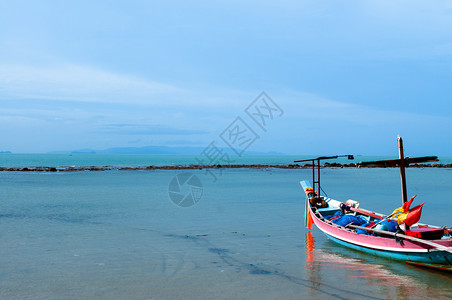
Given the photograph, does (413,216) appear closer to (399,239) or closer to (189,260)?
(399,239)

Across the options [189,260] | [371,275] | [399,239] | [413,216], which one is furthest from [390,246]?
[189,260]

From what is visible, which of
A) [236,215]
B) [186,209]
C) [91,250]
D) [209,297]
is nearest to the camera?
[209,297]

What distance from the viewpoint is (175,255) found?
1355 centimetres

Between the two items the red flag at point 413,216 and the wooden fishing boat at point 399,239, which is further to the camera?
the red flag at point 413,216

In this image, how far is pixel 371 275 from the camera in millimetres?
11508

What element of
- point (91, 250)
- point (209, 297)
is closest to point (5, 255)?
point (91, 250)

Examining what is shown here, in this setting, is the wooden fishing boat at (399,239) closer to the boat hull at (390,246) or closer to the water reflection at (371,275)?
the boat hull at (390,246)

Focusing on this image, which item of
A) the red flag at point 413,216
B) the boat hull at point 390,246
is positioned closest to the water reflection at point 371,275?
the boat hull at point 390,246

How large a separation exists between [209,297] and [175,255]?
4.11 meters

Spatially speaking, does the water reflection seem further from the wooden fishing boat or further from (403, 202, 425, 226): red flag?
(403, 202, 425, 226): red flag

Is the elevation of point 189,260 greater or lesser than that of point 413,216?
lesser

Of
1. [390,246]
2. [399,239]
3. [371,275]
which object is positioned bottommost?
[371,275]

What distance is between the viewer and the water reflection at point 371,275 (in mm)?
10217

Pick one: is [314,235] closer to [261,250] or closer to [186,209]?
[261,250]
